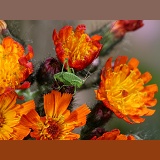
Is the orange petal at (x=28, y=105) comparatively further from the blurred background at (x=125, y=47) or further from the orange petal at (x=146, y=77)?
the orange petal at (x=146, y=77)

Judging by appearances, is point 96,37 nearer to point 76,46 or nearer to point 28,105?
point 76,46

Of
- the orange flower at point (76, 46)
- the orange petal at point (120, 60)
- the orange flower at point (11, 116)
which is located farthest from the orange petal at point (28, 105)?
the orange petal at point (120, 60)

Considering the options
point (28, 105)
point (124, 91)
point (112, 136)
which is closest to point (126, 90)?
point (124, 91)

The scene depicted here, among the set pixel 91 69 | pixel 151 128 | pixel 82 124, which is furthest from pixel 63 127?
pixel 151 128

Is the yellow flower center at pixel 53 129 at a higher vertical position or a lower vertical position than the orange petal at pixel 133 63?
lower

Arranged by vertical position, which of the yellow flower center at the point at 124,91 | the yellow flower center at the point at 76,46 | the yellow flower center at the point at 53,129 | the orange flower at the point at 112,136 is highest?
the yellow flower center at the point at 76,46

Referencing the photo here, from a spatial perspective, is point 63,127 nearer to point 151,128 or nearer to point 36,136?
point 36,136
